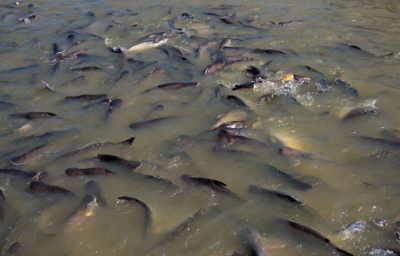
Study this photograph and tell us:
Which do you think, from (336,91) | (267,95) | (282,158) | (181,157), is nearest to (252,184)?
(282,158)

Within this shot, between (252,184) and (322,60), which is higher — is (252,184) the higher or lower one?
the lower one

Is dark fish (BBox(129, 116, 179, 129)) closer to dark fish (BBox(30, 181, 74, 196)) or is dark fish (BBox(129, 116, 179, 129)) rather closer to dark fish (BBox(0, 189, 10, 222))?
A: dark fish (BBox(30, 181, 74, 196))

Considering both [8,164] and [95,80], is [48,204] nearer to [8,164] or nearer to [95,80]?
[8,164]

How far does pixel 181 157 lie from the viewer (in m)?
4.61

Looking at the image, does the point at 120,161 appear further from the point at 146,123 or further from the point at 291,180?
the point at 291,180

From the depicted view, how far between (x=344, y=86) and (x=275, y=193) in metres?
3.72

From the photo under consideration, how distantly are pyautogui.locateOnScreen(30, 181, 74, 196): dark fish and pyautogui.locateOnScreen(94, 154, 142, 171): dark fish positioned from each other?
28.0 inches

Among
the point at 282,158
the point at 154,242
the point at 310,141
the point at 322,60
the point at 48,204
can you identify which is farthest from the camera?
the point at 322,60

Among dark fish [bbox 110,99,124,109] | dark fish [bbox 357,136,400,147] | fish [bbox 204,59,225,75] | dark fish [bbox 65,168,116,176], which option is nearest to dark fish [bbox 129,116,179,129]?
dark fish [bbox 110,99,124,109]

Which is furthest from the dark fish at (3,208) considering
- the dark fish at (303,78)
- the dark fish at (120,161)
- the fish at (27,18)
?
the fish at (27,18)

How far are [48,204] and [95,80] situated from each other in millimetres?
3811

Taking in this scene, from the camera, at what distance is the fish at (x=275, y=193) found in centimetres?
373

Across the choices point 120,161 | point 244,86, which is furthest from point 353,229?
point 244,86

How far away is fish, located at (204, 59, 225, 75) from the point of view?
281 inches
